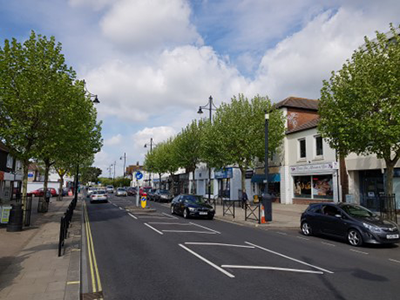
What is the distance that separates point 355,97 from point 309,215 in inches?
243

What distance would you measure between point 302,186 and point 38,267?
24.2m

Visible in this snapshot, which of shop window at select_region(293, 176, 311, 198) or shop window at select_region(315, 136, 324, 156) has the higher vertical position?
shop window at select_region(315, 136, 324, 156)

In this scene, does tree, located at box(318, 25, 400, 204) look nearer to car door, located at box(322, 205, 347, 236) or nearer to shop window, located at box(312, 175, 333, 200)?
car door, located at box(322, 205, 347, 236)

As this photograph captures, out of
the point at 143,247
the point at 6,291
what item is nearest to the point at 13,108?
the point at 143,247

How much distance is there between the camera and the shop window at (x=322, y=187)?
24531 millimetres

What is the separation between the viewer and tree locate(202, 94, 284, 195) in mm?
27484

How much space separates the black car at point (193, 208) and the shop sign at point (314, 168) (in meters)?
10.6

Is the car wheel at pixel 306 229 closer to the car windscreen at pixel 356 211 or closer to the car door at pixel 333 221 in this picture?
the car door at pixel 333 221

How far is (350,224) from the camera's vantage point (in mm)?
11555

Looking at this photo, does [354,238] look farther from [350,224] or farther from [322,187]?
[322,187]

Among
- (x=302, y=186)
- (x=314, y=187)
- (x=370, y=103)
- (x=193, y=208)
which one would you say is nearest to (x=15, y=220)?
(x=193, y=208)

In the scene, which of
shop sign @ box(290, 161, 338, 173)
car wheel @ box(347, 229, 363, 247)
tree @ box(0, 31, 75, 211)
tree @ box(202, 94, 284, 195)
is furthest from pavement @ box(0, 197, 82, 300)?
shop sign @ box(290, 161, 338, 173)

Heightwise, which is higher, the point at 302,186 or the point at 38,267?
the point at 302,186

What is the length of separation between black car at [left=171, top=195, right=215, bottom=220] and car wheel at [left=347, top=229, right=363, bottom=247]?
9.01 m
